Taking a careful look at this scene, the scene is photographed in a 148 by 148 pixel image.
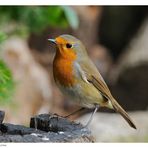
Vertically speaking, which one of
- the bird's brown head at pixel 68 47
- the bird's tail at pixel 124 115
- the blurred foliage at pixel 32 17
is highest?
the blurred foliage at pixel 32 17

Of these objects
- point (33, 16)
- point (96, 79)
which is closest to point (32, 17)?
point (33, 16)

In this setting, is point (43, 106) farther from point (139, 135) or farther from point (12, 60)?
point (139, 135)

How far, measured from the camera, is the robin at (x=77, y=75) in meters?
5.14

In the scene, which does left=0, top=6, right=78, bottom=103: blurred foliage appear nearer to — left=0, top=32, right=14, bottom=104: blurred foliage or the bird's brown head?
left=0, top=32, right=14, bottom=104: blurred foliage

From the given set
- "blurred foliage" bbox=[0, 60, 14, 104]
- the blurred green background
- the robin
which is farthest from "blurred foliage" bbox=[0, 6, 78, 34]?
the robin

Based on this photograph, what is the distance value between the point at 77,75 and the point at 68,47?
0.98ft

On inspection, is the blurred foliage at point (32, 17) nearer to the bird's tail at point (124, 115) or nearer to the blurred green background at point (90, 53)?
the blurred green background at point (90, 53)

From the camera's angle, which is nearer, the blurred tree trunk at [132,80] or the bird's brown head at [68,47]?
the bird's brown head at [68,47]

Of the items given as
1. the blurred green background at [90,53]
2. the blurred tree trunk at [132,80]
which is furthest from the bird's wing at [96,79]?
the blurred tree trunk at [132,80]

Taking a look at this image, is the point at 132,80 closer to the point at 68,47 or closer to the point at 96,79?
the point at 96,79

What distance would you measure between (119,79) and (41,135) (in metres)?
6.40

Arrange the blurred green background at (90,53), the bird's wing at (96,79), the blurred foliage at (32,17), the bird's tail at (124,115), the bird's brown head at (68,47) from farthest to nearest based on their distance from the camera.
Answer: the blurred green background at (90,53), the blurred foliage at (32,17), the bird's tail at (124,115), the bird's wing at (96,79), the bird's brown head at (68,47)

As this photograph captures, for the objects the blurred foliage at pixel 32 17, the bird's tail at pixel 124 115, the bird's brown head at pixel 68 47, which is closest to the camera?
the bird's brown head at pixel 68 47
